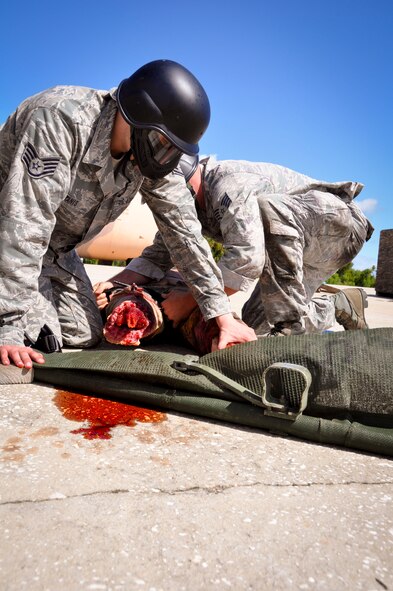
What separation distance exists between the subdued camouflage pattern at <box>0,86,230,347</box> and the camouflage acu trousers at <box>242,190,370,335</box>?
0.66 meters

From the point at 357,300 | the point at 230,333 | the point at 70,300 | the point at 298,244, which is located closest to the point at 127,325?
the point at 70,300

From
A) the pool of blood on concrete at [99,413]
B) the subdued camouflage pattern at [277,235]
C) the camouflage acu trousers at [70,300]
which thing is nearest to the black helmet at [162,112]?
the subdued camouflage pattern at [277,235]

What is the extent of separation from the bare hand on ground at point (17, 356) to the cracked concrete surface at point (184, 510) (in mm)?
315

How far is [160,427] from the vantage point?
4.77 feet

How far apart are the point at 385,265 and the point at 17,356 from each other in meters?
9.73

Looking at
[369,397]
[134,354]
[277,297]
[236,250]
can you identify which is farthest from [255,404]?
[277,297]

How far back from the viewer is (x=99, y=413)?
151cm

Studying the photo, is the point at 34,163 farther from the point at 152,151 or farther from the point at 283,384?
the point at 283,384

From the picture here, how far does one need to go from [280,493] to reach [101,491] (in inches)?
17.0

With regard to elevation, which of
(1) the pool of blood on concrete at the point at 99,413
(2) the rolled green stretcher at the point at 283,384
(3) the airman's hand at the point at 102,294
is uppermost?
(3) the airman's hand at the point at 102,294

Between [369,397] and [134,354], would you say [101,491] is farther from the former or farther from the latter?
[369,397]

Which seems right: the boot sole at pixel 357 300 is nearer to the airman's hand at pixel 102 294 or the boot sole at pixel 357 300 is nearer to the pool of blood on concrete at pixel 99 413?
the airman's hand at pixel 102 294

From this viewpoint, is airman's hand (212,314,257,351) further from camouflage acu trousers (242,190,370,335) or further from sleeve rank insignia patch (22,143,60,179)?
sleeve rank insignia patch (22,143,60,179)

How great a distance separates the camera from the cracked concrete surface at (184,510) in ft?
2.66
